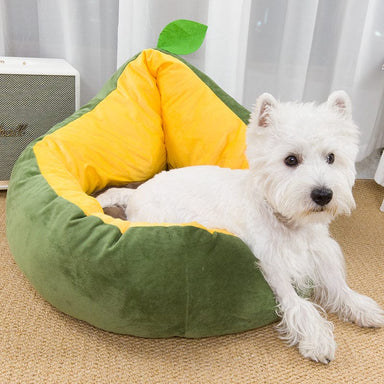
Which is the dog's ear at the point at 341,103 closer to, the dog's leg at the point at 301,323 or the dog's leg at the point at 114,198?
the dog's leg at the point at 301,323

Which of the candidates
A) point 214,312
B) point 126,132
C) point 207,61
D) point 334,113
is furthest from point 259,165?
point 207,61

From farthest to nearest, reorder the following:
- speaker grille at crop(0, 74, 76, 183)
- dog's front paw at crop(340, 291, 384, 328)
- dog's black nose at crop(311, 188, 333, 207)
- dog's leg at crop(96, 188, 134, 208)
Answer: speaker grille at crop(0, 74, 76, 183) → dog's leg at crop(96, 188, 134, 208) → dog's front paw at crop(340, 291, 384, 328) → dog's black nose at crop(311, 188, 333, 207)

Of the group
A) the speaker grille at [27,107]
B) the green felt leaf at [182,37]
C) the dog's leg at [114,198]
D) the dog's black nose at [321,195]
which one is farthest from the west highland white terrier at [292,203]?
the green felt leaf at [182,37]

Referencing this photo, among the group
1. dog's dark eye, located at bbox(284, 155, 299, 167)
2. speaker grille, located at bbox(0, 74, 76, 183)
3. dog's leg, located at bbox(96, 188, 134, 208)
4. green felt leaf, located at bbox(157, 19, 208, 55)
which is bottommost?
dog's leg, located at bbox(96, 188, 134, 208)

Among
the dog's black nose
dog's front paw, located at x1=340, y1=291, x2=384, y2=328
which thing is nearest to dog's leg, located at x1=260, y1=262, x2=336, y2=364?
dog's front paw, located at x1=340, y1=291, x2=384, y2=328

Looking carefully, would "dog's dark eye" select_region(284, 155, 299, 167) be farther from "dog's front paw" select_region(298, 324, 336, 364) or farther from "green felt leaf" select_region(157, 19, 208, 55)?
"green felt leaf" select_region(157, 19, 208, 55)

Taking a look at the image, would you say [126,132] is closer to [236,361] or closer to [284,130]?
[284,130]

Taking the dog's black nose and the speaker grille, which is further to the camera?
the speaker grille

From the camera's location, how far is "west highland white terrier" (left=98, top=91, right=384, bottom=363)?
1062 millimetres

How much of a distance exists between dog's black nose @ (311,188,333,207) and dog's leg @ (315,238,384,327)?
0.87ft

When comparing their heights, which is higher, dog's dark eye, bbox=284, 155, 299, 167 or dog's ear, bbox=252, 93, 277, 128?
dog's ear, bbox=252, 93, 277, 128

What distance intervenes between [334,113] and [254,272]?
45 cm

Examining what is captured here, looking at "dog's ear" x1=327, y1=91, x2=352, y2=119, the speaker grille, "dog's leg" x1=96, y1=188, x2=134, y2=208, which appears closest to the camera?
"dog's ear" x1=327, y1=91, x2=352, y2=119

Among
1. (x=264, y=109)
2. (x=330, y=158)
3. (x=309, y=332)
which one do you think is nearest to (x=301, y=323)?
(x=309, y=332)
